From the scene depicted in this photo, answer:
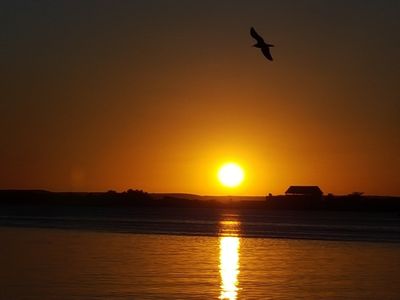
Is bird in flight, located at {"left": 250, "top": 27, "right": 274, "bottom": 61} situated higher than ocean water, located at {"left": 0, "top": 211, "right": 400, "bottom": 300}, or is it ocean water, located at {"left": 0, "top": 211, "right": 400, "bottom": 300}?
bird in flight, located at {"left": 250, "top": 27, "right": 274, "bottom": 61}

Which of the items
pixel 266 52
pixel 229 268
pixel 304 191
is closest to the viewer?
pixel 266 52

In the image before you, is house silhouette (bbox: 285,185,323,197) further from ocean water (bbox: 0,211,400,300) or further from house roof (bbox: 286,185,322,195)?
ocean water (bbox: 0,211,400,300)

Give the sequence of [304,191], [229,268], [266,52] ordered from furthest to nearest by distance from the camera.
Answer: [304,191]
[229,268]
[266,52]

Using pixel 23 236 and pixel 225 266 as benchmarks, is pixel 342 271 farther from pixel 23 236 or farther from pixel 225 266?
pixel 23 236

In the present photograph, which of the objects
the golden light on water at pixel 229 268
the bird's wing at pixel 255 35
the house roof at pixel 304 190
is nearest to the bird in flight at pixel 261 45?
the bird's wing at pixel 255 35

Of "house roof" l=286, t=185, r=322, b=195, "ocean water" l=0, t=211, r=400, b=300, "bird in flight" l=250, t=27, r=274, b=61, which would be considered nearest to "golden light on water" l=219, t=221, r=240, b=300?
"ocean water" l=0, t=211, r=400, b=300

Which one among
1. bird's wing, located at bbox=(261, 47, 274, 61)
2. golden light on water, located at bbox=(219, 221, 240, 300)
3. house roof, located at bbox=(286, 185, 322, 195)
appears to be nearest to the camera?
golden light on water, located at bbox=(219, 221, 240, 300)

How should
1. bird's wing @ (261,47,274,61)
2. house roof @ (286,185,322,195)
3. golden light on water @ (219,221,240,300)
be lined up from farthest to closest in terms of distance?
house roof @ (286,185,322,195) < bird's wing @ (261,47,274,61) < golden light on water @ (219,221,240,300)

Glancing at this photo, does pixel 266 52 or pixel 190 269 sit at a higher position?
pixel 266 52

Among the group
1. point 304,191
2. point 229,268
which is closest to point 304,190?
point 304,191

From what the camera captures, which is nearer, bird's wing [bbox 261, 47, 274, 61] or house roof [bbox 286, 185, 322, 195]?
bird's wing [bbox 261, 47, 274, 61]

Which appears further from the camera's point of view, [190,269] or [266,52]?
[190,269]

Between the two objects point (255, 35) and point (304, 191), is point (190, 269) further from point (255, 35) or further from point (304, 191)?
point (304, 191)

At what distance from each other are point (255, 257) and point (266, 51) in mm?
10636
